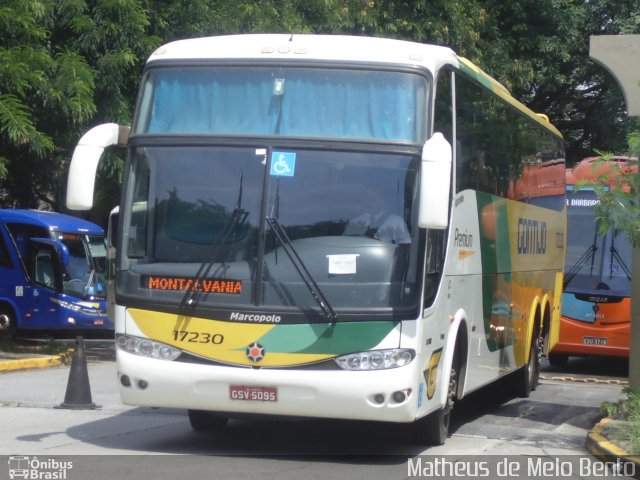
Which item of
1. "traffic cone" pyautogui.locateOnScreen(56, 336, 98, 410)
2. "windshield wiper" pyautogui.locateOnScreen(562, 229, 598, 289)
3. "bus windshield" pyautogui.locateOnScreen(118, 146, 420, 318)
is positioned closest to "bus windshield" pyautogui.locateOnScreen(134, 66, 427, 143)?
"bus windshield" pyautogui.locateOnScreen(118, 146, 420, 318)

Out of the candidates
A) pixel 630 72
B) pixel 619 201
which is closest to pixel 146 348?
pixel 619 201

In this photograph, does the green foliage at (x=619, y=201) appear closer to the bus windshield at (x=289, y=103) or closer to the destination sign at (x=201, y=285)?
the bus windshield at (x=289, y=103)

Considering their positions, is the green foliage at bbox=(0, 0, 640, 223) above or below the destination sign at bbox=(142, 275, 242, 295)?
above

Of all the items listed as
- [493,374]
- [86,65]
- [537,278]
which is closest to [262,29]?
[86,65]

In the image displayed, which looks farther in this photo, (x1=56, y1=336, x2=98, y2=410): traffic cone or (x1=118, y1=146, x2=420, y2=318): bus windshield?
(x1=56, y1=336, x2=98, y2=410): traffic cone

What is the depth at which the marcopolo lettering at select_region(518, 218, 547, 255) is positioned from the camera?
532 inches

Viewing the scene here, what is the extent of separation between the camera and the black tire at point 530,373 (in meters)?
14.5

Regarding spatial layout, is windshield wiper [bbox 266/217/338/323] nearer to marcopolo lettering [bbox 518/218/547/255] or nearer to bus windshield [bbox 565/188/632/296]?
marcopolo lettering [bbox 518/218/547/255]

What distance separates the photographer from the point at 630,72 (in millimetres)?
10969

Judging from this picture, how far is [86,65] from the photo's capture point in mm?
14906

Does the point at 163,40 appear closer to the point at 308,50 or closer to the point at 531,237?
the point at 531,237

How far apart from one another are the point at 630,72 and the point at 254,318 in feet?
16.7

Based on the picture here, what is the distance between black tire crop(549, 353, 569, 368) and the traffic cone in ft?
32.4

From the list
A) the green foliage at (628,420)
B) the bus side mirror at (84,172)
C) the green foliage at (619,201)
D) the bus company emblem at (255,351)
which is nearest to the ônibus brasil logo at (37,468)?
the bus company emblem at (255,351)
